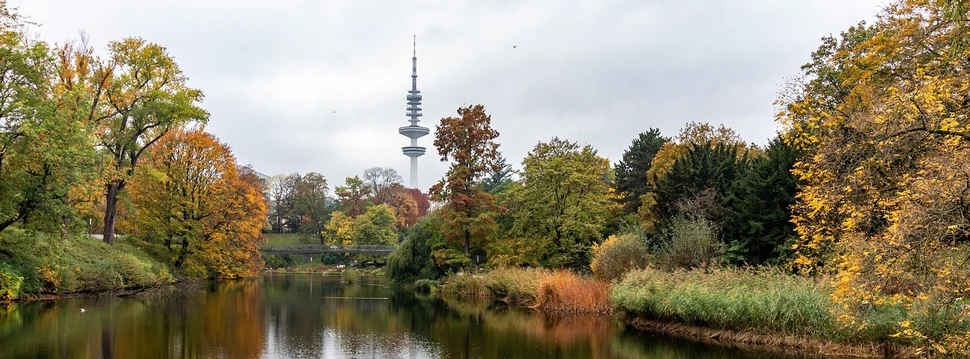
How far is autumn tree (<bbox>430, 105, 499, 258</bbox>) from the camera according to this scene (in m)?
40.8

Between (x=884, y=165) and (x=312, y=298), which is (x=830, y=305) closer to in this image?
(x=884, y=165)

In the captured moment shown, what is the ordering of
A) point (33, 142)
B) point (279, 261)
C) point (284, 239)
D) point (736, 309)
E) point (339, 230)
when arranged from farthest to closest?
point (284, 239) < point (279, 261) < point (339, 230) < point (33, 142) < point (736, 309)

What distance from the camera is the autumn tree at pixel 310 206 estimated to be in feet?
308

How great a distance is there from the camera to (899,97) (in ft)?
34.6

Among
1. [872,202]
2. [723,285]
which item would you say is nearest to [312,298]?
[723,285]

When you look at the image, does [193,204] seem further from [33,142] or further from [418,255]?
[33,142]

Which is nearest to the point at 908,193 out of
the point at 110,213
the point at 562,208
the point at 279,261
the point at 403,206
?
the point at 562,208

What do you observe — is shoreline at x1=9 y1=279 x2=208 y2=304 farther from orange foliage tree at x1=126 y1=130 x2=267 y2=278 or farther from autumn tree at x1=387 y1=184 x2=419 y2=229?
autumn tree at x1=387 y1=184 x2=419 y2=229

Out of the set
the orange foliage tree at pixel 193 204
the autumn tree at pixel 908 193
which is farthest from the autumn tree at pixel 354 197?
the autumn tree at pixel 908 193

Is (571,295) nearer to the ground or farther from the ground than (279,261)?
nearer to the ground

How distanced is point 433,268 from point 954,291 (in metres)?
36.2

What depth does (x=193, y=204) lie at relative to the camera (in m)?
44.4

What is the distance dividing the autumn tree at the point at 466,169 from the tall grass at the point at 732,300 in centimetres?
1601

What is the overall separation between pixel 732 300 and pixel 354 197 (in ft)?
244
